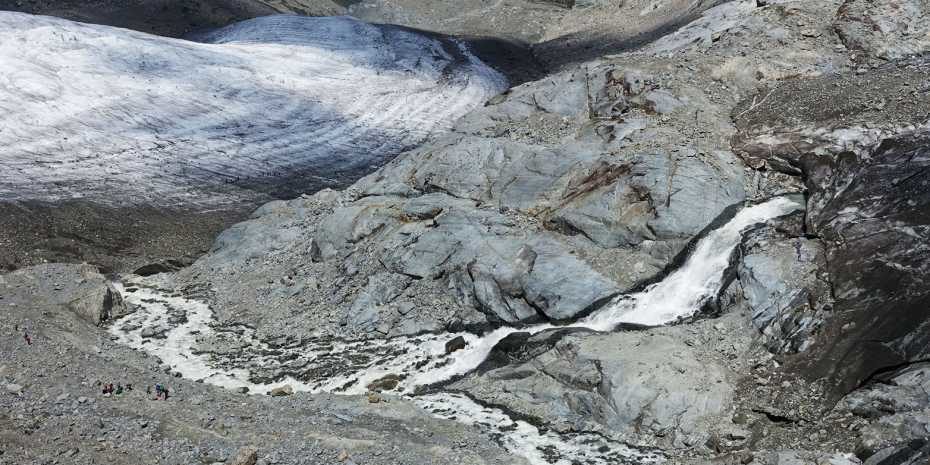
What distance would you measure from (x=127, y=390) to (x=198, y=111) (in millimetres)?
27889

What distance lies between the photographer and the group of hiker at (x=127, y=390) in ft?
Answer: 68.5

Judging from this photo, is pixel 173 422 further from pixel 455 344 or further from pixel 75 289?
pixel 75 289

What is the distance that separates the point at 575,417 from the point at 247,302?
1362cm

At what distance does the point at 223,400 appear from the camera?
21.9 meters

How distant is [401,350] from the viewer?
2575 centimetres

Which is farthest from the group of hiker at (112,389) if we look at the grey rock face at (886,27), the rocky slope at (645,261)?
the grey rock face at (886,27)

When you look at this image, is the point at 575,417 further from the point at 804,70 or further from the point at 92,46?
the point at 92,46

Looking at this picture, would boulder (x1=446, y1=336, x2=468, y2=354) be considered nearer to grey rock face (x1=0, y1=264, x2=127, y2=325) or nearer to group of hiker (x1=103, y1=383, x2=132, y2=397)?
group of hiker (x1=103, y1=383, x2=132, y2=397)

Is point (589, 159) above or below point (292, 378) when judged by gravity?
above

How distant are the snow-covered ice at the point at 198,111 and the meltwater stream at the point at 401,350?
12.7m

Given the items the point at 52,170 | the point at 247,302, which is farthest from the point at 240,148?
the point at 247,302

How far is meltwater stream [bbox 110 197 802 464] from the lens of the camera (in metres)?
24.1

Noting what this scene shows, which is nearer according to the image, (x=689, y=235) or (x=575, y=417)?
(x=575, y=417)

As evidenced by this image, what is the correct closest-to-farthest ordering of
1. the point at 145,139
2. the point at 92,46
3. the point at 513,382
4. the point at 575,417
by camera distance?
the point at 575,417 < the point at 513,382 < the point at 145,139 < the point at 92,46
